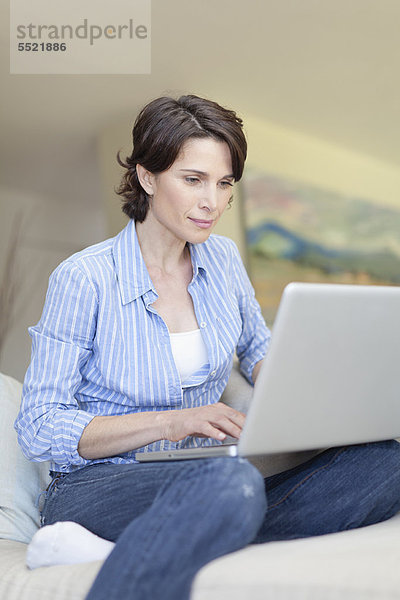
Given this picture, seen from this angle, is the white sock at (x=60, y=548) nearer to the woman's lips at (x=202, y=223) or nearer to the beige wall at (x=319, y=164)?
the woman's lips at (x=202, y=223)

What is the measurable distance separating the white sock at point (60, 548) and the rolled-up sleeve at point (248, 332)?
764 millimetres

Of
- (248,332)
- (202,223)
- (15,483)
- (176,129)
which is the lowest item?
(15,483)

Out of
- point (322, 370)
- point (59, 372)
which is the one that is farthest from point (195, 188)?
point (322, 370)

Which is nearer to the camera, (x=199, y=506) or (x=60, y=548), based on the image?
(x=199, y=506)

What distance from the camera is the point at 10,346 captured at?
585cm

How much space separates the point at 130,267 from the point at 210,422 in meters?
0.47

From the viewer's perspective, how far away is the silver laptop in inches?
39.1

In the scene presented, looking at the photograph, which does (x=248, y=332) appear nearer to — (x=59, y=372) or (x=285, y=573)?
(x=59, y=372)

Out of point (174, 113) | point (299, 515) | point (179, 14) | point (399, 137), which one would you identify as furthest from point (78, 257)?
point (399, 137)

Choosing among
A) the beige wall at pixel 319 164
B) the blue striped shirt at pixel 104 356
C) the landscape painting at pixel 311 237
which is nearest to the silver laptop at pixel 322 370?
the blue striped shirt at pixel 104 356

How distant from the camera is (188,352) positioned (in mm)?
1522

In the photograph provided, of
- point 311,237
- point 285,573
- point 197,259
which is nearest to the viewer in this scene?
point 285,573

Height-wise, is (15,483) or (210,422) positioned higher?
(210,422)

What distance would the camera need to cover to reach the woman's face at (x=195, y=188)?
1.53 m
